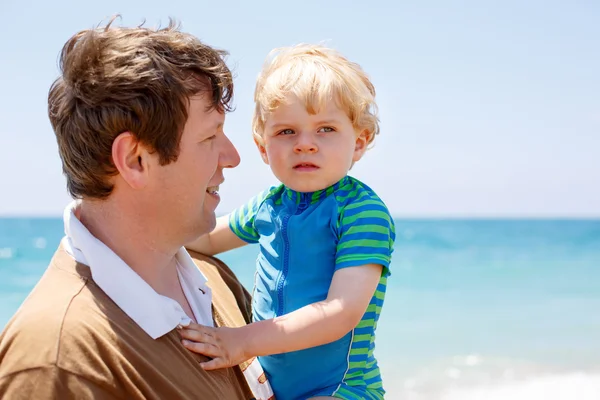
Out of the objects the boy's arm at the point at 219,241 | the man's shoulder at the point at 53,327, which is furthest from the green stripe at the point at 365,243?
the man's shoulder at the point at 53,327

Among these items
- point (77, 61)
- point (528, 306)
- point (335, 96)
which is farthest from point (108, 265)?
point (528, 306)

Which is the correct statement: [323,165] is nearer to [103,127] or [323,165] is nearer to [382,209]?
[382,209]

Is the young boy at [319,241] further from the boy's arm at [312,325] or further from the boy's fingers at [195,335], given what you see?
the boy's fingers at [195,335]

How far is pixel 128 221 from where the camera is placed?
2.00 metres

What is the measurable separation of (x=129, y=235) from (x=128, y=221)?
0.04m

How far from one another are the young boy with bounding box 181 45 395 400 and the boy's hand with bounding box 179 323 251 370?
0.15 feet

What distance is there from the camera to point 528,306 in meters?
14.1

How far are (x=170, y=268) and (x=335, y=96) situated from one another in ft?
2.50

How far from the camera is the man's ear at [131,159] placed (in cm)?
192

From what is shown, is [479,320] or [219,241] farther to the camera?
[479,320]

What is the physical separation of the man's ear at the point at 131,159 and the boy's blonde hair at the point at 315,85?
0.54 meters

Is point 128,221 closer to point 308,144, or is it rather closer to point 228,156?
point 228,156

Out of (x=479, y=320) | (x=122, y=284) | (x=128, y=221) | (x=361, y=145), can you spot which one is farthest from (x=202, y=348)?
(x=479, y=320)

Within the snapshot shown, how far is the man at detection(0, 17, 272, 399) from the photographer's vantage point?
1.65 metres
